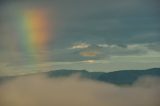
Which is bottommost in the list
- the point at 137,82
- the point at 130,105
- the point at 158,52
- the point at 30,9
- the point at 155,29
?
the point at 130,105

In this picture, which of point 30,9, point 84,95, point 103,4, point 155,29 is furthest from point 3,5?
point 155,29

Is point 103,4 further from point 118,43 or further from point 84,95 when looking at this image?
point 84,95

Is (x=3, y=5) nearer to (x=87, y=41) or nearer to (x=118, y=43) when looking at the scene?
(x=87, y=41)

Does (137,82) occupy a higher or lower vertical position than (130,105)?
higher

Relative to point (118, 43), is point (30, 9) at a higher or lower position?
higher

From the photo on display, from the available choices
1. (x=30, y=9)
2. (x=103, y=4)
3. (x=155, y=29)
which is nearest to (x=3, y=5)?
(x=30, y=9)

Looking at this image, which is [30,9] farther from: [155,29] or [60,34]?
[155,29]
